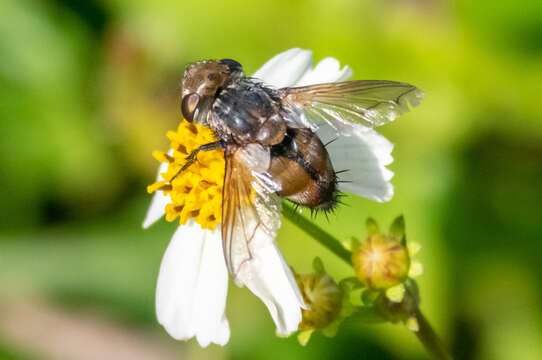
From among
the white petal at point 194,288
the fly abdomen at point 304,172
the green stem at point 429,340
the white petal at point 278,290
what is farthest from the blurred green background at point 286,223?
the fly abdomen at point 304,172

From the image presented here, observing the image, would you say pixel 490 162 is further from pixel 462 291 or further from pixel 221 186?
pixel 221 186

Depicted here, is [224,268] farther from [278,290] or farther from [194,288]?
[278,290]

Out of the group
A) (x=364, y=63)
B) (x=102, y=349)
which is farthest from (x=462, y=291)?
(x=102, y=349)

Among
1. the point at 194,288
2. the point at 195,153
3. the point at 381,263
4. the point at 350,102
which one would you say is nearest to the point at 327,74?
the point at 350,102

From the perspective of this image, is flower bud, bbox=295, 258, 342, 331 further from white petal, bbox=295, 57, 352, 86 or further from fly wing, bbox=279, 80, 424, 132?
white petal, bbox=295, 57, 352, 86

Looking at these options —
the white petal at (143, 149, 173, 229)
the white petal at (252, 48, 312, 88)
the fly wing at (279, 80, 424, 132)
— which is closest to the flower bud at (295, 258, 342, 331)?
the fly wing at (279, 80, 424, 132)

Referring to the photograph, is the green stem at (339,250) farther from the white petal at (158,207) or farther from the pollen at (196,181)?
the white petal at (158,207)
